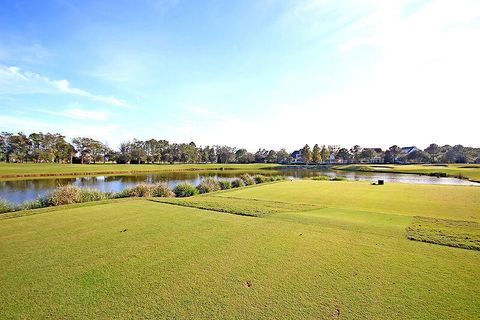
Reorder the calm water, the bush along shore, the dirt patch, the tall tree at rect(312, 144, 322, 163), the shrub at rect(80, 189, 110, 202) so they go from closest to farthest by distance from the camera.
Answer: the dirt patch
the bush along shore
the shrub at rect(80, 189, 110, 202)
the calm water
the tall tree at rect(312, 144, 322, 163)

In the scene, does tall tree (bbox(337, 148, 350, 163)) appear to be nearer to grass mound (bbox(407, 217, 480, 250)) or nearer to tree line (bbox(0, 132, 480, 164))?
tree line (bbox(0, 132, 480, 164))

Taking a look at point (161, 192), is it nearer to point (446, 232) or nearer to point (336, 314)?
point (446, 232)

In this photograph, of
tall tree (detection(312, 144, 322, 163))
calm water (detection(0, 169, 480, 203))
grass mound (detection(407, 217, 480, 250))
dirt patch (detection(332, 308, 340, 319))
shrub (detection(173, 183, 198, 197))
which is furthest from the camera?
tall tree (detection(312, 144, 322, 163))

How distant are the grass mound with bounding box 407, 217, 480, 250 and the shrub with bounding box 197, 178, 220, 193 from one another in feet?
41.9

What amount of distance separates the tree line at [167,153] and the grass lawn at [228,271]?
83.1m

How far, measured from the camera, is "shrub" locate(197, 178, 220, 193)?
60.5ft

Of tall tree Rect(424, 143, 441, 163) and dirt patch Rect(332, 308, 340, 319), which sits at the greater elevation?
tall tree Rect(424, 143, 441, 163)

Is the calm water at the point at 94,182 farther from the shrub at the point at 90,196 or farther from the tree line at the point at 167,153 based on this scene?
the tree line at the point at 167,153

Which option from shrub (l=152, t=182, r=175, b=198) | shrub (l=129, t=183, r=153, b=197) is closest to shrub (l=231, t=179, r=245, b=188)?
shrub (l=152, t=182, r=175, b=198)

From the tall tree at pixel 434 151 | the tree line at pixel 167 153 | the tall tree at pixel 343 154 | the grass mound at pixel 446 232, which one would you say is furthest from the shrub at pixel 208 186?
the tall tree at pixel 434 151

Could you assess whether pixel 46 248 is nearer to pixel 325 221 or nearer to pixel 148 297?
pixel 148 297

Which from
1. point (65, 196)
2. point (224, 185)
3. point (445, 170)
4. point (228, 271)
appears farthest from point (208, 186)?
point (445, 170)

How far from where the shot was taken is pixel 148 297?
3.47 m

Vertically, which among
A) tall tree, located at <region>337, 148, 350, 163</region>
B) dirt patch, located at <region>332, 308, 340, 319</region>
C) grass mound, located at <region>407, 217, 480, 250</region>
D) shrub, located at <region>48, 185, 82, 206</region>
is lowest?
grass mound, located at <region>407, 217, 480, 250</region>
